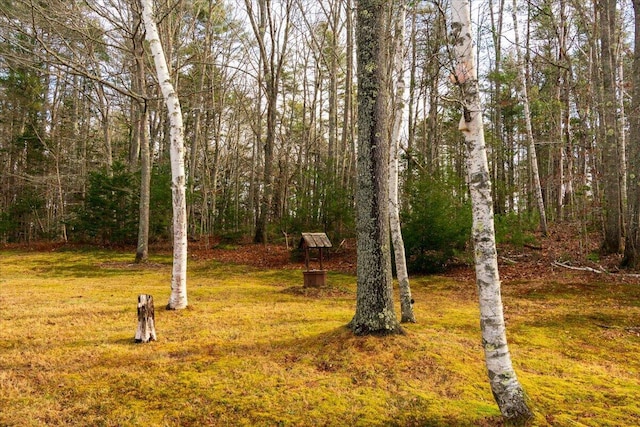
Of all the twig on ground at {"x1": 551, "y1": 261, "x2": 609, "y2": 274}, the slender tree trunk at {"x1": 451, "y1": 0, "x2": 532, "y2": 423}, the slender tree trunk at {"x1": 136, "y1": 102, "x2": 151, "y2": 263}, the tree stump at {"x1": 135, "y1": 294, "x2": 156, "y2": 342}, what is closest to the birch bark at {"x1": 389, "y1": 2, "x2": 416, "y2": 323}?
the slender tree trunk at {"x1": 451, "y1": 0, "x2": 532, "y2": 423}

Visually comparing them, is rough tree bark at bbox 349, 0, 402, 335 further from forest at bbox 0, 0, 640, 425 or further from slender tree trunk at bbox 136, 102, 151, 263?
slender tree trunk at bbox 136, 102, 151, 263

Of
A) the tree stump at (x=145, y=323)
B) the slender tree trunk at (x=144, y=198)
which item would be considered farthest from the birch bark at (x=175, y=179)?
the slender tree trunk at (x=144, y=198)

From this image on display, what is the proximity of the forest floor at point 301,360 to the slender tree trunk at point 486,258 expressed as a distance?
28cm

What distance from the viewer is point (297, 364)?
425cm

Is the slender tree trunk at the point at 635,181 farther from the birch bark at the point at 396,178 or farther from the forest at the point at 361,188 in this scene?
the birch bark at the point at 396,178

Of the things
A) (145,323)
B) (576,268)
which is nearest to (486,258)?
(145,323)

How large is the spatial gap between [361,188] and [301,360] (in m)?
2.14

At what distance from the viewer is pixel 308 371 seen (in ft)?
13.4

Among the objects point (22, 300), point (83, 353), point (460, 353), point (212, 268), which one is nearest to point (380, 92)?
point (460, 353)

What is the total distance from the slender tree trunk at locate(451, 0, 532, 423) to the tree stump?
4209 mm

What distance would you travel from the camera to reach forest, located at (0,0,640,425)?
3.41 metres

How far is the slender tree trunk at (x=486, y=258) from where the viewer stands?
302 centimetres

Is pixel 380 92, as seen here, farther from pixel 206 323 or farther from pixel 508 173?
pixel 508 173

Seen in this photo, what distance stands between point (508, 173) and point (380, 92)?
21.8 meters
